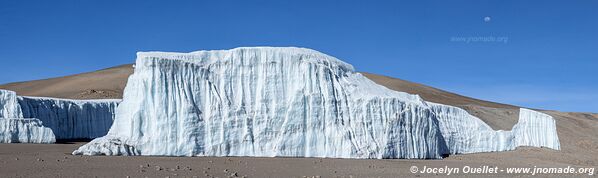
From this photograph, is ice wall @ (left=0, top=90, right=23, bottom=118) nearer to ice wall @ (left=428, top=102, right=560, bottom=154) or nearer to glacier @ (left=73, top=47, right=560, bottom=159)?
glacier @ (left=73, top=47, right=560, bottom=159)

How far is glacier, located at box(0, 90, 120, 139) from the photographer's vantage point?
107 ft

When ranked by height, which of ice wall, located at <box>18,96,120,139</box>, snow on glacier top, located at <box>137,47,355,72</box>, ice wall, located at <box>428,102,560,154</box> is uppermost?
snow on glacier top, located at <box>137,47,355,72</box>

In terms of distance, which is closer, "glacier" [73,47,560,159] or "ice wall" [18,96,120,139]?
"glacier" [73,47,560,159]

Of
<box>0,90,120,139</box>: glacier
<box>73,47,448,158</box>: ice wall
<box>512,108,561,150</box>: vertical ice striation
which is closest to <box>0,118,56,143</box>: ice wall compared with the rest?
<box>0,90,120,139</box>: glacier

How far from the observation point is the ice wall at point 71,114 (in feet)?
115

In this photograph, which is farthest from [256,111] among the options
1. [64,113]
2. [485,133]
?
[64,113]

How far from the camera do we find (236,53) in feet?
81.0

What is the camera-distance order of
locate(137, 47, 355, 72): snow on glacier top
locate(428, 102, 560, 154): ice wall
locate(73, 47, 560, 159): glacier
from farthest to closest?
locate(428, 102, 560, 154): ice wall
locate(137, 47, 355, 72): snow on glacier top
locate(73, 47, 560, 159): glacier

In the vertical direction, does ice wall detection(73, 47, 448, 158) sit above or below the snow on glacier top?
below

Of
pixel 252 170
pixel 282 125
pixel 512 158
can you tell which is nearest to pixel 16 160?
pixel 252 170

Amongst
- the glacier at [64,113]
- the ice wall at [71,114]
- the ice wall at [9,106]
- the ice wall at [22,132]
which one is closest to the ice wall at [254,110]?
the ice wall at [22,132]

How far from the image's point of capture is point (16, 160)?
760 inches

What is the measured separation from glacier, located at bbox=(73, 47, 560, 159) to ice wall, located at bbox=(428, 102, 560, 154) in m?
3.65

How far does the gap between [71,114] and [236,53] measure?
17.0 metres
